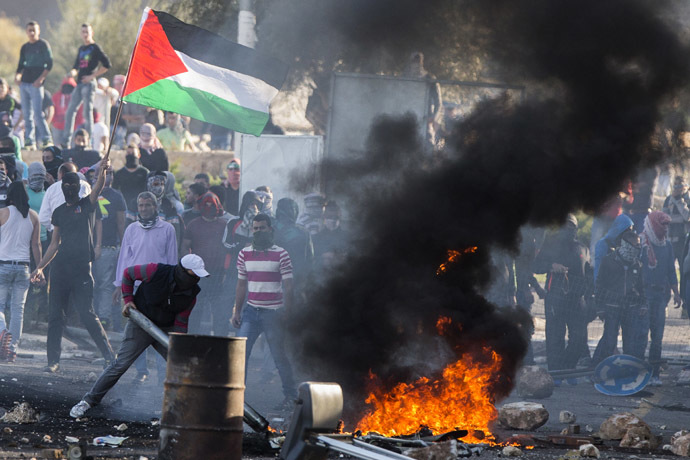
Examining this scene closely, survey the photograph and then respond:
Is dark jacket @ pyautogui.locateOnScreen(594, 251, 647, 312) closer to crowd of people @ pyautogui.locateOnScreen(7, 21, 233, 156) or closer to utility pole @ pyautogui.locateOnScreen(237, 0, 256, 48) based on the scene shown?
utility pole @ pyautogui.locateOnScreen(237, 0, 256, 48)

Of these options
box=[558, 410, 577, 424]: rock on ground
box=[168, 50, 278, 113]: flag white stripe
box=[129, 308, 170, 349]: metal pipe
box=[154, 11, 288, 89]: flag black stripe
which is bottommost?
box=[558, 410, 577, 424]: rock on ground

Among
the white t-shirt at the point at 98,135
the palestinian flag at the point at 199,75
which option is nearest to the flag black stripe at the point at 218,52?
the palestinian flag at the point at 199,75

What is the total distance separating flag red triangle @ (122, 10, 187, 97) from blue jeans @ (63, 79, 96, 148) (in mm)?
4963

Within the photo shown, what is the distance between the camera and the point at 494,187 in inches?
378

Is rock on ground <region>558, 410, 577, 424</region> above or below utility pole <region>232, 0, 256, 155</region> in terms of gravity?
below

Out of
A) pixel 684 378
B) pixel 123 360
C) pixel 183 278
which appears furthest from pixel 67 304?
pixel 684 378

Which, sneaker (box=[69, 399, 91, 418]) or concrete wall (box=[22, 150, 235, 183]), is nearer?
sneaker (box=[69, 399, 91, 418])

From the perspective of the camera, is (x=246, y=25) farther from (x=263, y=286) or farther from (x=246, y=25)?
(x=263, y=286)

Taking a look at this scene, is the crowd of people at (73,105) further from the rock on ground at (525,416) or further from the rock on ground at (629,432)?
the rock on ground at (629,432)

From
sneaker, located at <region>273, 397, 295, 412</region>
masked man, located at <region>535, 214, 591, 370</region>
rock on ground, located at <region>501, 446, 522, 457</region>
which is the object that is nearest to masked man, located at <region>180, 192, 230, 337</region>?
sneaker, located at <region>273, 397, 295, 412</region>

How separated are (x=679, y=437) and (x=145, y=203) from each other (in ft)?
19.7

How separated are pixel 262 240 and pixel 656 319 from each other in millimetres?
4886

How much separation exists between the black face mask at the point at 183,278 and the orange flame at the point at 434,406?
→ 1.84m

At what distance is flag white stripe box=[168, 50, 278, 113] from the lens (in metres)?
11.4
